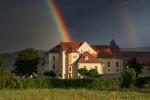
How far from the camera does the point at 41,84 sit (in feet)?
232

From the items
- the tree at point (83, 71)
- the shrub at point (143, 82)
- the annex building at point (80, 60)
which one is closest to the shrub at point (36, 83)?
the shrub at point (143, 82)

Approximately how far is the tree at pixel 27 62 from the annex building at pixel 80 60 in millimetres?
3705

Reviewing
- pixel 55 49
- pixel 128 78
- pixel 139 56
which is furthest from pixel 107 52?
pixel 128 78

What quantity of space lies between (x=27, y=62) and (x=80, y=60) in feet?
66.0

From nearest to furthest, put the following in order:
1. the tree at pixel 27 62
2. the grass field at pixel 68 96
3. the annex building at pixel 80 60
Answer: the grass field at pixel 68 96 → the annex building at pixel 80 60 → the tree at pixel 27 62

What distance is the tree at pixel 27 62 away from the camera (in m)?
157

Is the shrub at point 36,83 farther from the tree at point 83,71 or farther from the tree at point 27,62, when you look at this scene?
A: the tree at point 27,62

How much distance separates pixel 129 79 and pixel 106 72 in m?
86.4

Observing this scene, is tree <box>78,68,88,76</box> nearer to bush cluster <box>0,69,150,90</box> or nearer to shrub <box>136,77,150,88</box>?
bush cluster <box>0,69,150,90</box>

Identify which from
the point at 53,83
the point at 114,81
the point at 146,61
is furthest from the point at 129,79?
the point at 146,61

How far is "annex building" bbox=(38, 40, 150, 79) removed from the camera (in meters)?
153

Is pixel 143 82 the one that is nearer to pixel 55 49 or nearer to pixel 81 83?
pixel 81 83

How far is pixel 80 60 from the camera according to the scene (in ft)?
502

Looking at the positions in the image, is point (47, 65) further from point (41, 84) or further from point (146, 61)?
point (41, 84)
